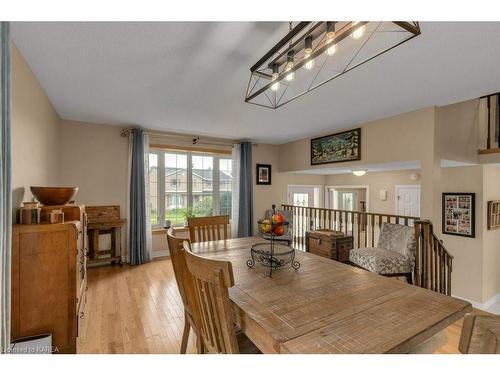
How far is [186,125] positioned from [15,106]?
230 centimetres

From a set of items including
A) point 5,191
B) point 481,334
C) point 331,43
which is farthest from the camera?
point 5,191

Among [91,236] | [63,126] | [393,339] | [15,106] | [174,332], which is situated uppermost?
[63,126]

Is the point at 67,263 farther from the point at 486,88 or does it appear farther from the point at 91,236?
the point at 486,88

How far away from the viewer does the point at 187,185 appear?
488 cm

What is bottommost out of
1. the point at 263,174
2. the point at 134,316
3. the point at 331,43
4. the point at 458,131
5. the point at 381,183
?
the point at 134,316

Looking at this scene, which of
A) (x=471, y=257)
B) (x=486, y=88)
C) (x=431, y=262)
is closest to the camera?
(x=486, y=88)

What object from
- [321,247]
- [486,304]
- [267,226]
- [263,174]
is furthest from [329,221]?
[267,226]

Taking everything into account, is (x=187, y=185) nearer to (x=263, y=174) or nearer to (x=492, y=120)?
(x=263, y=174)

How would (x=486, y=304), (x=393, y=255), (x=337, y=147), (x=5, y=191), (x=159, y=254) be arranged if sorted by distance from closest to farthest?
(x=5, y=191) < (x=393, y=255) < (x=486, y=304) < (x=337, y=147) < (x=159, y=254)

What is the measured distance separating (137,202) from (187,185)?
3.56 ft

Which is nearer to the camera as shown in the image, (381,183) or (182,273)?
(182,273)

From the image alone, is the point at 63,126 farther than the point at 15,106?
Yes

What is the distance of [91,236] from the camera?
12.4 feet
